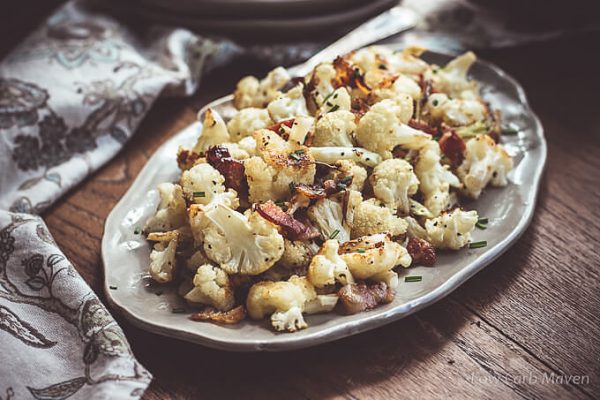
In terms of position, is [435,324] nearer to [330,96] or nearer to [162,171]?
[330,96]

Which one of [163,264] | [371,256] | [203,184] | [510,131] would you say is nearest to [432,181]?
[371,256]

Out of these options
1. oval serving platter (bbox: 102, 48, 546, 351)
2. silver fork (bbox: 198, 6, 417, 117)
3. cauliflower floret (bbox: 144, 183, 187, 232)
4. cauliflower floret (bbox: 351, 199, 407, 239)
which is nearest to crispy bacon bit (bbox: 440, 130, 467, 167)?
oval serving platter (bbox: 102, 48, 546, 351)

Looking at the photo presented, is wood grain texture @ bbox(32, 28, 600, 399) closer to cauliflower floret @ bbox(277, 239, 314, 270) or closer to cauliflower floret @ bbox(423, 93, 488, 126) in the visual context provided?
cauliflower floret @ bbox(277, 239, 314, 270)

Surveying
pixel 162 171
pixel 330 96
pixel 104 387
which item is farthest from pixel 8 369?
pixel 330 96

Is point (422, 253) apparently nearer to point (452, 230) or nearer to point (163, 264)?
point (452, 230)

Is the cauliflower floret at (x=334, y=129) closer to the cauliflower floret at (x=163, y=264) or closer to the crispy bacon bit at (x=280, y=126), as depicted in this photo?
the crispy bacon bit at (x=280, y=126)
